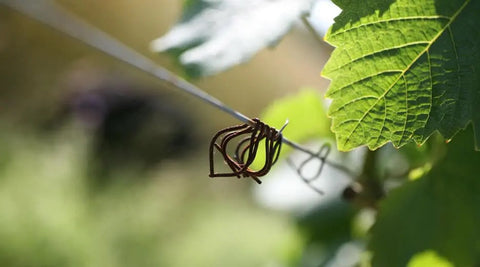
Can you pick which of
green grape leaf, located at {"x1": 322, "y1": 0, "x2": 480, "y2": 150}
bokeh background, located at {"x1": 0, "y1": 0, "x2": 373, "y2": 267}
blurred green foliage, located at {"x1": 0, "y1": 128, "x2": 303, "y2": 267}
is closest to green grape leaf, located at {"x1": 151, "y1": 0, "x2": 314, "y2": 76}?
green grape leaf, located at {"x1": 322, "y1": 0, "x2": 480, "y2": 150}

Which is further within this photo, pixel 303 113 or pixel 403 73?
pixel 303 113

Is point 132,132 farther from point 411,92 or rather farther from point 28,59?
point 411,92

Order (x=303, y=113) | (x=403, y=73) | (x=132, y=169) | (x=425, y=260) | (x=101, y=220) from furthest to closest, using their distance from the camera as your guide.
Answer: (x=132, y=169), (x=101, y=220), (x=303, y=113), (x=425, y=260), (x=403, y=73)

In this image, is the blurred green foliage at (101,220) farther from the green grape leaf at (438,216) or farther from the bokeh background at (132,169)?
the green grape leaf at (438,216)

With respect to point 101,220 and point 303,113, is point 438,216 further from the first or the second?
point 101,220

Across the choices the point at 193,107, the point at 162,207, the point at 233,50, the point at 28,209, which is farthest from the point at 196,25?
the point at 193,107

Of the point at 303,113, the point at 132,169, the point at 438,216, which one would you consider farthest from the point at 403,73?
the point at 132,169
